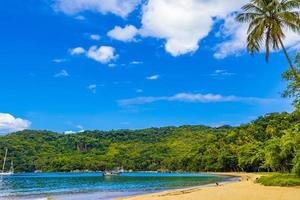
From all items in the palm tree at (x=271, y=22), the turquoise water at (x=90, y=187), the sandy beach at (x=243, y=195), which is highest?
the palm tree at (x=271, y=22)

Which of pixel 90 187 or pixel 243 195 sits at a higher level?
pixel 90 187

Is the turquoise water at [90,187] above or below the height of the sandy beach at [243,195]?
above

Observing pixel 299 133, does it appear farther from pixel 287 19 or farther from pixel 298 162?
pixel 287 19

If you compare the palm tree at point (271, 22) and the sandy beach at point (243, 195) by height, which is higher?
the palm tree at point (271, 22)

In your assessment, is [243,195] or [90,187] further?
[90,187]

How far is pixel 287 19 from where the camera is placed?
34250 millimetres

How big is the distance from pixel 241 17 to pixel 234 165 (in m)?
106

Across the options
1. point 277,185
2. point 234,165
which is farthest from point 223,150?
point 277,185

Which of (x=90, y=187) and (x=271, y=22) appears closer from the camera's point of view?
(x=271, y=22)

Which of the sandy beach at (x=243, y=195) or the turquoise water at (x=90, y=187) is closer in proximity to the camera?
the sandy beach at (x=243, y=195)

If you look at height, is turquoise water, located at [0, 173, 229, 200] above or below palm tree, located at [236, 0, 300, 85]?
below

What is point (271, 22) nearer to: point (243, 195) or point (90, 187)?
point (243, 195)

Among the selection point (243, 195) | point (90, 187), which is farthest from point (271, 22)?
point (90, 187)

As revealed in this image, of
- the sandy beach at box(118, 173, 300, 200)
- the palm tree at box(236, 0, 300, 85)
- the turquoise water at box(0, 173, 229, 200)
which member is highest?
the palm tree at box(236, 0, 300, 85)
